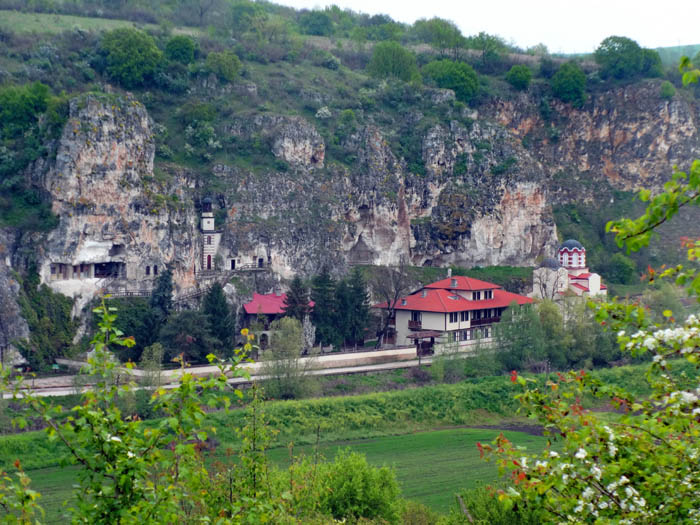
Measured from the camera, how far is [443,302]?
194 ft

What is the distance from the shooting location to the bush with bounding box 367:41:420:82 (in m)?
88.1

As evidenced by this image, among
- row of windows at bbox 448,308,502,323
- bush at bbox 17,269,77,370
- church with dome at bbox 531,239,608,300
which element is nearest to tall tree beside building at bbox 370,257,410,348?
row of windows at bbox 448,308,502,323

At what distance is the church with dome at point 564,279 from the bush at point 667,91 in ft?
90.6

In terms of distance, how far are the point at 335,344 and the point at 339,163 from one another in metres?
18.7

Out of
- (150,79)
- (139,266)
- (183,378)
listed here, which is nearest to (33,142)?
(139,266)

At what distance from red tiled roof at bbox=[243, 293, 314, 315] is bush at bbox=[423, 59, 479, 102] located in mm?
34527

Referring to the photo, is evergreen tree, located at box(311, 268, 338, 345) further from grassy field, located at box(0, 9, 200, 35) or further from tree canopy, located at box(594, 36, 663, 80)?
tree canopy, located at box(594, 36, 663, 80)

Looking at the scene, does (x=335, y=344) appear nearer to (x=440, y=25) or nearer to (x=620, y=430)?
(x=620, y=430)

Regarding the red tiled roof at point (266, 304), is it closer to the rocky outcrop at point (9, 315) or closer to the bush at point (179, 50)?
the rocky outcrop at point (9, 315)

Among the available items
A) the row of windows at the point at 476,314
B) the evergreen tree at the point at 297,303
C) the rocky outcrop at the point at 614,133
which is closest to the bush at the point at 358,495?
the evergreen tree at the point at 297,303

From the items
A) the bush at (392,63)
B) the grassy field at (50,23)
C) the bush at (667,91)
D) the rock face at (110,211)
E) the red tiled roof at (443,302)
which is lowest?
the red tiled roof at (443,302)

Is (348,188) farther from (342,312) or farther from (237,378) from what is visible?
(237,378)

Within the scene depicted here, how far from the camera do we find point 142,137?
58.5 meters

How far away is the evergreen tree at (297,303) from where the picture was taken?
5484 centimetres
